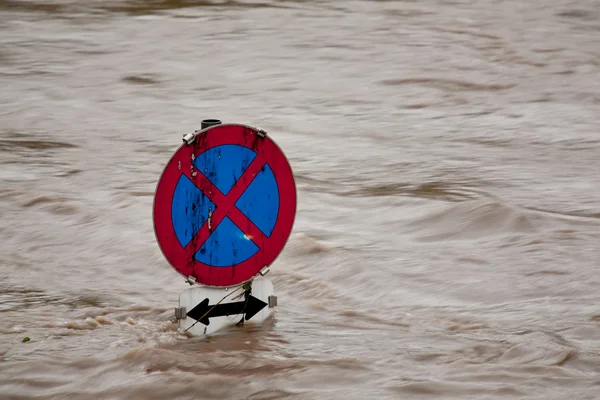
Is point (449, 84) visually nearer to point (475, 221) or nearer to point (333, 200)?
point (333, 200)

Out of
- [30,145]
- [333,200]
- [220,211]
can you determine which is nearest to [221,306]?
[220,211]

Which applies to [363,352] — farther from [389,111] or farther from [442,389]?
[389,111]

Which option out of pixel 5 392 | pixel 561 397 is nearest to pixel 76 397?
pixel 5 392

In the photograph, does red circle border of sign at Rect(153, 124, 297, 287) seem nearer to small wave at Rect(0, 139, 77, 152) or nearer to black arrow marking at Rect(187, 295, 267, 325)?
black arrow marking at Rect(187, 295, 267, 325)

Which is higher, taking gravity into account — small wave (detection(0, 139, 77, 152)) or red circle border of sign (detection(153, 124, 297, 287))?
red circle border of sign (detection(153, 124, 297, 287))

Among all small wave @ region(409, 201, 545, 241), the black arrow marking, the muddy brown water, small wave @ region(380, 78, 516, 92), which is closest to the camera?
the muddy brown water

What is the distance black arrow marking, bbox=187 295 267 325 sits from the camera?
4578 mm

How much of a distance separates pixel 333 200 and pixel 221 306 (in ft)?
9.79

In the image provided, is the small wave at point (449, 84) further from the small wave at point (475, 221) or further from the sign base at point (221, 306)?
the sign base at point (221, 306)

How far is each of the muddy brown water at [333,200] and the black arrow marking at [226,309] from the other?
98mm

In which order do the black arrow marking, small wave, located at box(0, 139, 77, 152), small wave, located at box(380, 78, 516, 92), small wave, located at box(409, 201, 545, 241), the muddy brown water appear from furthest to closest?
small wave, located at box(380, 78, 516, 92)
small wave, located at box(0, 139, 77, 152)
small wave, located at box(409, 201, 545, 241)
the black arrow marking
the muddy brown water

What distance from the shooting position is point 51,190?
7629 mm

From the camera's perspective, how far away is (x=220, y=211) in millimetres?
4375

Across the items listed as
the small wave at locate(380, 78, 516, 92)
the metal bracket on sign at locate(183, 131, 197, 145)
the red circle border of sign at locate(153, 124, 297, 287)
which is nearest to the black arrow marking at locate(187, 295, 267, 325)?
the red circle border of sign at locate(153, 124, 297, 287)
